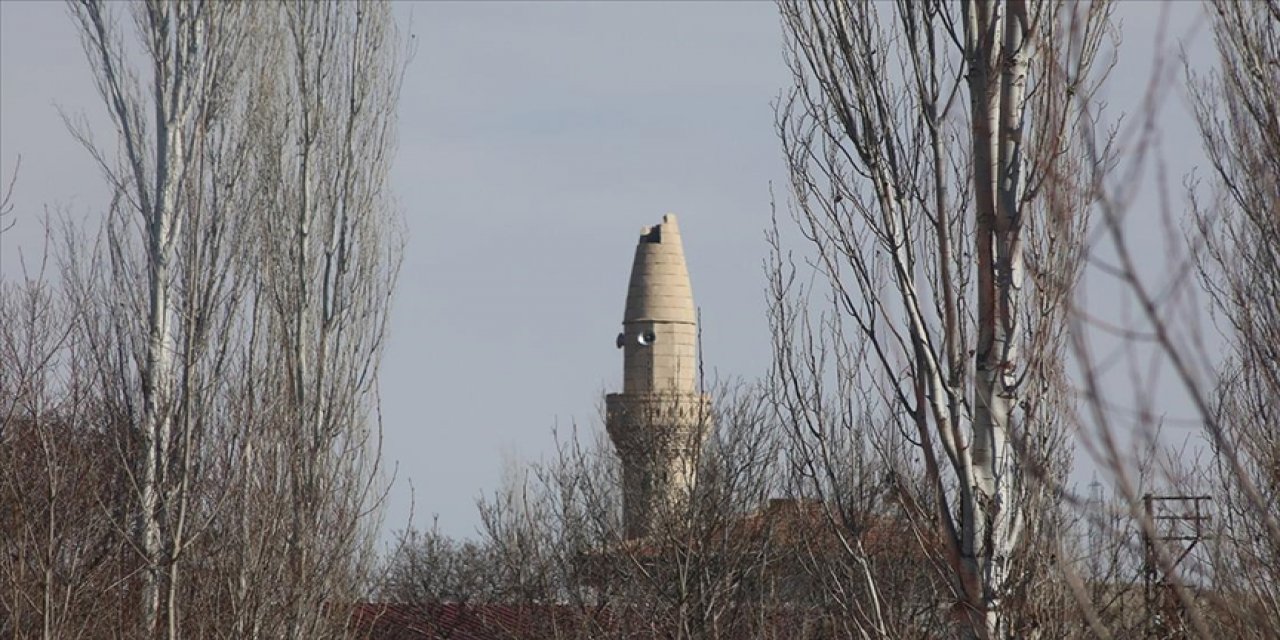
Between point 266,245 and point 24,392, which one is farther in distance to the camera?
point 266,245

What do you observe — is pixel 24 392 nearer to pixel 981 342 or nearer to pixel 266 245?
pixel 266 245

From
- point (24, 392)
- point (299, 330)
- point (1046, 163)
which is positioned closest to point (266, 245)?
point (299, 330)

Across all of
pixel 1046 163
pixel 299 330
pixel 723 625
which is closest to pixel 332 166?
pixel 299 330

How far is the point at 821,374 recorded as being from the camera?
1352cm

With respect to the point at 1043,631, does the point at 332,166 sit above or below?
above

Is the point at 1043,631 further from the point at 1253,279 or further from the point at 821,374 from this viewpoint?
the point at 1253,279

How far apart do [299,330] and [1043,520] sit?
16047 mm

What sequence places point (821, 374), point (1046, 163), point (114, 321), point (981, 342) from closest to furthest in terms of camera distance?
point (1046, 163)
point (981, 342)
point (821, 374)
point (114, 321)

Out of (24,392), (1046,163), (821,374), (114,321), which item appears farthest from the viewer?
(114,321)

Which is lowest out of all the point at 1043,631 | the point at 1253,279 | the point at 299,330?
the point at 1043,631

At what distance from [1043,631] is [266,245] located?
1458cm

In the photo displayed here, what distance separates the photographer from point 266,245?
20391mm

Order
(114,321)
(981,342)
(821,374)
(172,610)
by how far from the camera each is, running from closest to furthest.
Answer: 1. (981,342)
2. (172,610)
3. (821,374)
4. (114,321)

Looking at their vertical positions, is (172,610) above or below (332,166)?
below
